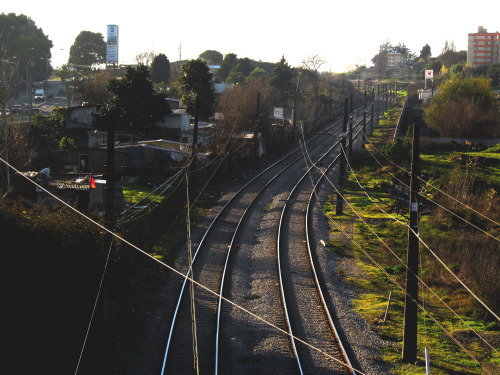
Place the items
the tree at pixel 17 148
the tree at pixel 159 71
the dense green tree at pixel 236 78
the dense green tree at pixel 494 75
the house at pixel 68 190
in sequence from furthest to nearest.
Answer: the dense green tree at pixel 494 75 → the dense green tree at pixel 236 78 → the tree at pixel 159 71 → the tree at pixel 17 148 → the house at pixel 68 190

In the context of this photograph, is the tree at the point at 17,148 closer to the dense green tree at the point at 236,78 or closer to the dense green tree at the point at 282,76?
the dense green tree at the point at 282,76

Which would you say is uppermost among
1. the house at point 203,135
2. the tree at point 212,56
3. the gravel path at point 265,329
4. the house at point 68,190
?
the tree at point 212,56

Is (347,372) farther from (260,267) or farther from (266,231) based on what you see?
(266,231)

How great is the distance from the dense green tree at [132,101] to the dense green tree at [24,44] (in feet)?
127

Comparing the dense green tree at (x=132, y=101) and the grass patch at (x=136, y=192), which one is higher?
the dense green tree at (x=132, y=101)

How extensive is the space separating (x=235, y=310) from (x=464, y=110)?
41.9 meters

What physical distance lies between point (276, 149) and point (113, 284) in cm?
3626

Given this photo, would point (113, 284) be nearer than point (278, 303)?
Yes

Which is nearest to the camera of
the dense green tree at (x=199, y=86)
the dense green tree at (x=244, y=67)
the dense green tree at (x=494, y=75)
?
the dense green tree at (x=199, y=86)

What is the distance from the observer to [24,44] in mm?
76812

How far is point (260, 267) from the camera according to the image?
17469mm

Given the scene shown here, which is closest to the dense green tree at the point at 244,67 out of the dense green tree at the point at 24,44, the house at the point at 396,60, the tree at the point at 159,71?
the tree at the point at 159,71

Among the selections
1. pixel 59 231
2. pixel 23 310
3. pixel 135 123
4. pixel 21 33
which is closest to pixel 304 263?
pixel 59 231

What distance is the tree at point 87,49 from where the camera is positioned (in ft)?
301
